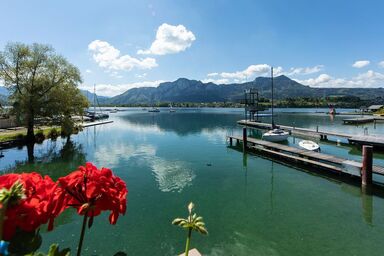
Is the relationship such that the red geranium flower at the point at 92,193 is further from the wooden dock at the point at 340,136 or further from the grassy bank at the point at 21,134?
the grassy bank at the point at 21,134

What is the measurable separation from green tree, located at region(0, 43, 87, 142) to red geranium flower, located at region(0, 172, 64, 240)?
36.3 meters

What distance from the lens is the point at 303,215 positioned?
12.2 m

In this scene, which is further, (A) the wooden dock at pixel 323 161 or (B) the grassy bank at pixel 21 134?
(B) the grassy bank at pixel 21 134

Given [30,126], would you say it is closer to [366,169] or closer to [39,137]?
[39,137]

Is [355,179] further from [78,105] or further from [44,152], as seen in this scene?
[78,105]

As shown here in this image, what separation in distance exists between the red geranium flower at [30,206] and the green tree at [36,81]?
36.3m

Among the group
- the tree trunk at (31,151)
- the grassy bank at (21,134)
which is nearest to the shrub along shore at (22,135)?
the grassy bank at (21,134)

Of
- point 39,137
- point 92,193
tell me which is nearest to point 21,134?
point 39,137

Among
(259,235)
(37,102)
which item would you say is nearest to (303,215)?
(259,235)

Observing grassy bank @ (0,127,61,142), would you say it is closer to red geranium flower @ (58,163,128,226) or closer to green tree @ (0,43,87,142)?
green tree @ (0,43,87,142)

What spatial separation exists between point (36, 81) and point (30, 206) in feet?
126

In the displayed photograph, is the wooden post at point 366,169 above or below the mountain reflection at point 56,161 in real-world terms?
above

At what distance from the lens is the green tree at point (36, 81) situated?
104 ft

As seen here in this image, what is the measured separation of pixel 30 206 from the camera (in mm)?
1377
